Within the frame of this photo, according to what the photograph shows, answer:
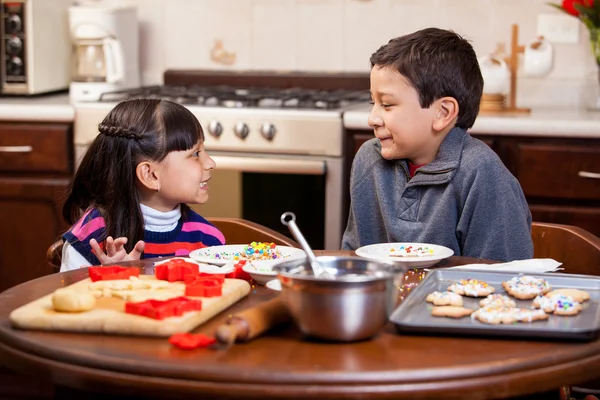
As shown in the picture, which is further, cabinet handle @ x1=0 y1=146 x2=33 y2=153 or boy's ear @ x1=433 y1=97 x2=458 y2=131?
cabinet handle @ x1=0 y1=146 x2=33 y2=153

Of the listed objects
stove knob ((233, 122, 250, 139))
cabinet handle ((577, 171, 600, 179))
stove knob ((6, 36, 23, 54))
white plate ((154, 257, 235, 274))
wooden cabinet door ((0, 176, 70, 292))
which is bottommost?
wooden cabinet door ((0, 176, 70, 292))

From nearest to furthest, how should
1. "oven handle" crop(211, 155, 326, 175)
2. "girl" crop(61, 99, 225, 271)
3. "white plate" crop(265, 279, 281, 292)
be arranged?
"white plate" crop(265, 279, 281, 292), "girl" crop(61, 99, 225, 271), "oven handle" crop(211, 155, 326, 175)

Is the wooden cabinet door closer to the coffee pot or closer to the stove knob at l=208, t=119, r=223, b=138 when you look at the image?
the coffee pot

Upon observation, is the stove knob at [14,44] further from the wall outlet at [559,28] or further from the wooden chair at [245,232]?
the wall outlet at [559,28]

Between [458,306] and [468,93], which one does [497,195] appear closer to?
[468,93]

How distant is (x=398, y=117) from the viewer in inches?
76.9

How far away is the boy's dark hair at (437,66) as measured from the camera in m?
1.94

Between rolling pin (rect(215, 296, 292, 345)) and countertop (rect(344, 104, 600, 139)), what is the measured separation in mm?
1763

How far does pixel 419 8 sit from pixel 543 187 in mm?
959

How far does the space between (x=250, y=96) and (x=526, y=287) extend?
195cm

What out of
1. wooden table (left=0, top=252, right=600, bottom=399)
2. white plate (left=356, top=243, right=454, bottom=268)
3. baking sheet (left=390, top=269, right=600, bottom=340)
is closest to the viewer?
wooden table (left=0, top=252, right=600, bottom=399)

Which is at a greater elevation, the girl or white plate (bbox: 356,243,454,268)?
the girl

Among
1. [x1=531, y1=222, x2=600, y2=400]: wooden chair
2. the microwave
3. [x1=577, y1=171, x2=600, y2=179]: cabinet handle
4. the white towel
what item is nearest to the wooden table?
the white towel

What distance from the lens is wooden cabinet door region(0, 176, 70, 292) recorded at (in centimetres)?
320
